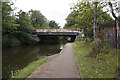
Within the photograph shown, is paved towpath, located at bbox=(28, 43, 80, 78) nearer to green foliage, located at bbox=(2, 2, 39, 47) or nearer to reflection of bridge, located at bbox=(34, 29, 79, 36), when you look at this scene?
green foliage, located at bbox=(2, 2, 39, 47)

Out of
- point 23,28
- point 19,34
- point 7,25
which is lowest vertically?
point 19,34

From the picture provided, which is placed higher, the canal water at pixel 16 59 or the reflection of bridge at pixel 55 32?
the reflection of bridge at pixel 55 32

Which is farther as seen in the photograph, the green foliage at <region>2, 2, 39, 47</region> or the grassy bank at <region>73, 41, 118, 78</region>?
the green foliage at <region>2, 2, 39, 47</region>

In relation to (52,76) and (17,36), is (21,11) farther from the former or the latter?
(52,76)

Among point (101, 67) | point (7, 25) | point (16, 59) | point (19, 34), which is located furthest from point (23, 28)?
point (101, 67)

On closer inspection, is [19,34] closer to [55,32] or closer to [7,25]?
[55,32]

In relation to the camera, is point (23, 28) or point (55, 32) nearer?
point (23, 28)

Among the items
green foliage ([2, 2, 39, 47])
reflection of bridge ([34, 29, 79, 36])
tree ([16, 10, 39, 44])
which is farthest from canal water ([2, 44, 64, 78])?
reflection of bridge ([34, 29, 79, 36])

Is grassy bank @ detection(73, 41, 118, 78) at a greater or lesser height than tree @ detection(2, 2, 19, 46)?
lesser

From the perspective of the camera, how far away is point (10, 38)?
23281mm

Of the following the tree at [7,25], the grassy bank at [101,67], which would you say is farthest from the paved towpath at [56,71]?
the tree at [7,25]

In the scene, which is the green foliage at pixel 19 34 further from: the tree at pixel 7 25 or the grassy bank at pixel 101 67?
the grassy bank at pixel 101 67

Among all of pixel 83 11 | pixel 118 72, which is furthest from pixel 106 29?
pixel 118 72

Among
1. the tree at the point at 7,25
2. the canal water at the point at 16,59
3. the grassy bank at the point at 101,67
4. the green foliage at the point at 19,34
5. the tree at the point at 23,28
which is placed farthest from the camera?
the tree at the point at 23,28
